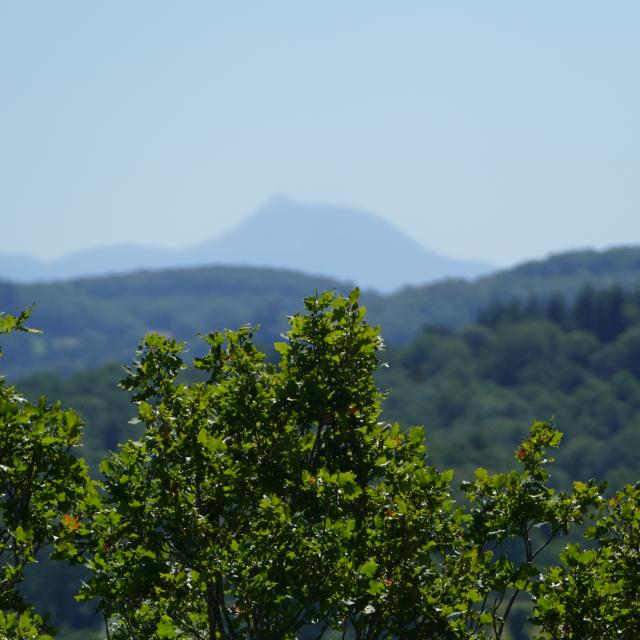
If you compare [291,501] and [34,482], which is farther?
[34,482]

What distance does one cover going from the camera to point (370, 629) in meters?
12.0

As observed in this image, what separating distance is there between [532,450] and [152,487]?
4181mm

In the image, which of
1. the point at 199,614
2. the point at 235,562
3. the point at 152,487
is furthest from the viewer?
the point at 199,614

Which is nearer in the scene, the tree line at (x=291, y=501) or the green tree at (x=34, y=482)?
the tree line at (x=291, y=501)

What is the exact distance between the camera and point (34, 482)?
12.4 meters

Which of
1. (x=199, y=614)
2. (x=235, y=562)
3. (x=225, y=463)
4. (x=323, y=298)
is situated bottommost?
(x=199, y=614)

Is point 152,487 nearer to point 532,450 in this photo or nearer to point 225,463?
point 225,463

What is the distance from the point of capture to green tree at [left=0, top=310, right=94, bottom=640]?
1184 centimetres

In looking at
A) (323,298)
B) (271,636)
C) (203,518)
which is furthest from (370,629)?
(323,298)

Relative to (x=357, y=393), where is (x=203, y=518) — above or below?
below

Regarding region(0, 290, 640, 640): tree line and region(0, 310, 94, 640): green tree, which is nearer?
region(0, 290, 640, 640): tree line

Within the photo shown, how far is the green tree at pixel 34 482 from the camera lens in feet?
38.9

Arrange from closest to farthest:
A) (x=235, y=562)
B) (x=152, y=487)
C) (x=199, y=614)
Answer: (x=235, y=562)
(x=152, y=487)
(x=199, y=614)

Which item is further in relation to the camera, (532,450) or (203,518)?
(532,450)
